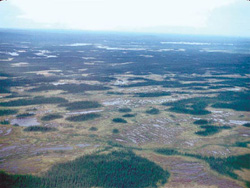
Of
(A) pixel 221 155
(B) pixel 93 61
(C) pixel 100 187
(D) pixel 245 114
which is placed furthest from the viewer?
(B) pixel 93 61

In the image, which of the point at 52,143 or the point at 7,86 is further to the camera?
the point at 7,86

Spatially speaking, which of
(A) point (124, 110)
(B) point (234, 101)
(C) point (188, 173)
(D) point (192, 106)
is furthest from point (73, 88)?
(C) point (188, 173)

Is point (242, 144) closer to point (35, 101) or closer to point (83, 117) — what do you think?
point (83, 117)

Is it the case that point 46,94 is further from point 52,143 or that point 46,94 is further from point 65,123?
point 52,143

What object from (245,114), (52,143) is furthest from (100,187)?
(245,114)

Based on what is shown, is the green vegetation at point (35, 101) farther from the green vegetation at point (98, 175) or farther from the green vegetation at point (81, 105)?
the green vegetation at point (98, 175)

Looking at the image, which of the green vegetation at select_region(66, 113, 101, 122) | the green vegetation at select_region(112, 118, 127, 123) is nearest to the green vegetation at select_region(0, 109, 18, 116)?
the green vegetation at select_region(66, 113, 101, 122)
